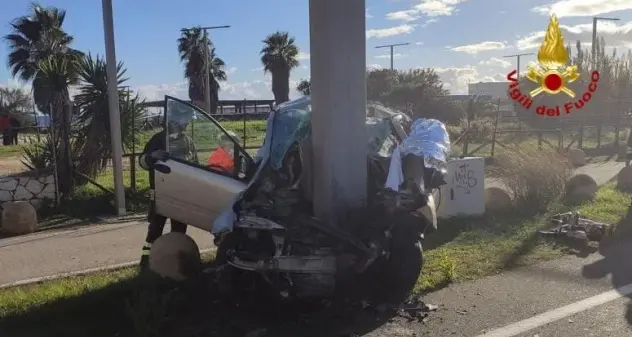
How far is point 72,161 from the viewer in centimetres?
1088

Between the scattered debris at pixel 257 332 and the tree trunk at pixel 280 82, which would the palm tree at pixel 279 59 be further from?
the scattered debris at pixel 257 332

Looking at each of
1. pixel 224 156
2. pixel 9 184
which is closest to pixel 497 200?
pixel 224 156

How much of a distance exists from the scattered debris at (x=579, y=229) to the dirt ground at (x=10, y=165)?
36.9ft

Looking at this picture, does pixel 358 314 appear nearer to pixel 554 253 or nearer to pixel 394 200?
pixel 394 200

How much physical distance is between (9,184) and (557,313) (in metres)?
8.30

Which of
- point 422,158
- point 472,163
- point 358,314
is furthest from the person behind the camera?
point 472,163

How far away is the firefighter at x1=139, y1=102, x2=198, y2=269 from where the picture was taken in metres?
6.46

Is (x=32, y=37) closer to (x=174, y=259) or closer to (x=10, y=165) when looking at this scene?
(x=10, y=165)

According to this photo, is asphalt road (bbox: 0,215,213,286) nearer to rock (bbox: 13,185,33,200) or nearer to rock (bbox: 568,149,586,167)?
rock (bbox: 13,185,33,200)

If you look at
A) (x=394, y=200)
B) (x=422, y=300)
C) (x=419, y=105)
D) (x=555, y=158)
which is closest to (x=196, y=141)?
(x=394, y=200)

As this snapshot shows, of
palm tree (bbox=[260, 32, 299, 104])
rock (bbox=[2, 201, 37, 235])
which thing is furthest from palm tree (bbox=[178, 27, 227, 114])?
rock (bbox=[2, 201, 37, 235])

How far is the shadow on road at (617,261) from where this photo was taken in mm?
6156

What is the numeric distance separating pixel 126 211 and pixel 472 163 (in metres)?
5.63

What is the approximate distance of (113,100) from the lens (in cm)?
1005
